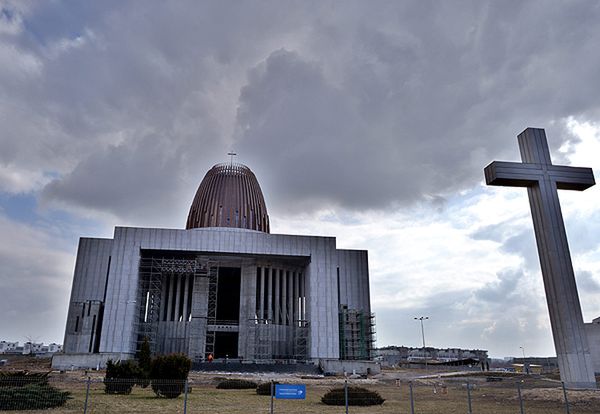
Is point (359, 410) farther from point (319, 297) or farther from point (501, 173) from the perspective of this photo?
point (319, 297)

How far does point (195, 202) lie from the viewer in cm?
6950

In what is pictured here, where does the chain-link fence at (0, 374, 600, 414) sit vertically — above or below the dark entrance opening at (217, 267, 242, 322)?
below

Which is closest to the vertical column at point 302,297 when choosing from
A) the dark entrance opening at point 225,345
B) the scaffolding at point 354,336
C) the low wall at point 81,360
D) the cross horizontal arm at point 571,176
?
the scaffolding at point 354,336

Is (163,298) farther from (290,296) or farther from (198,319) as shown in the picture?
(290,296)

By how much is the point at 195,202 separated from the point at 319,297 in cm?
2589

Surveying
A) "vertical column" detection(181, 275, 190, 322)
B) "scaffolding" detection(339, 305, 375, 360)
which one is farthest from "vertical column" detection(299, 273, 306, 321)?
"vertical column" detection(181, 275, 190, 322)

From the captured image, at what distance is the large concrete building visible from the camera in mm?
51562

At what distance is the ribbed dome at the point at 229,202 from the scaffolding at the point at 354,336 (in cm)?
1779

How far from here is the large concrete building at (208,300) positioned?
169 ft

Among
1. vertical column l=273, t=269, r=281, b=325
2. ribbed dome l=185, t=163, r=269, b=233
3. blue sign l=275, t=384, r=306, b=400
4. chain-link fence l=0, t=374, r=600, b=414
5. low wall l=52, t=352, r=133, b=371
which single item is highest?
ribbed dome l=185, t=163, r=269, b=233

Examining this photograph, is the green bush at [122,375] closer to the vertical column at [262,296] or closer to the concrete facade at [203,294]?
the concrete facade at [203,294]

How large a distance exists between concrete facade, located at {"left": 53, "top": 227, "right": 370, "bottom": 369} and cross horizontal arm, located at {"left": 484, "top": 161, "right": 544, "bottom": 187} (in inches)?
1284

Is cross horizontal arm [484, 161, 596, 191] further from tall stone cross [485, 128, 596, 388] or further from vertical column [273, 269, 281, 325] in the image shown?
vertical column [273, 269, 281, 325]

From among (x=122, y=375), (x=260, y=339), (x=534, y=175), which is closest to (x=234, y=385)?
(x=122, y=375)
